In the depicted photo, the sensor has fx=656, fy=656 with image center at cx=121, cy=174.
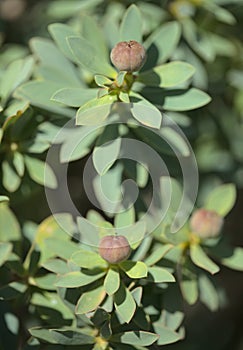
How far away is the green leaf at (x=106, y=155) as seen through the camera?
1.25m

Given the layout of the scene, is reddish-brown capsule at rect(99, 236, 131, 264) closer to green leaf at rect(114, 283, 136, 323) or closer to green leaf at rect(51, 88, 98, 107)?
green leaf at rect(114, 283, 136, 323)

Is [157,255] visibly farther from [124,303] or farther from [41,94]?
[41,94]

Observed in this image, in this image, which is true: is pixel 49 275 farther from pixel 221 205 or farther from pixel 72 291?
pixel 221 205

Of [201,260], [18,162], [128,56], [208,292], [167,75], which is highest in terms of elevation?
[128,56]

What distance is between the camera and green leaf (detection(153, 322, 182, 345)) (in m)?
1.28

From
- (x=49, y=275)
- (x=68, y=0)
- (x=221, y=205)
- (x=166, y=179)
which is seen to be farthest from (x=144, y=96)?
(x=68, y=0)

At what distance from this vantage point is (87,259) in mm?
1243

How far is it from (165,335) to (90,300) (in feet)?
0.59

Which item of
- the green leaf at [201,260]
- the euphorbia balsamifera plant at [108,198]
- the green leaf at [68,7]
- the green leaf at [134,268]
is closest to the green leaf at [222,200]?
the euphorbia balsamifera plant at [108,198]

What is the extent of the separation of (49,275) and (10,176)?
0.23 meters

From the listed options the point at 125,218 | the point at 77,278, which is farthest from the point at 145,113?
the point at 77,278

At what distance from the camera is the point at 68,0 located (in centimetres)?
178

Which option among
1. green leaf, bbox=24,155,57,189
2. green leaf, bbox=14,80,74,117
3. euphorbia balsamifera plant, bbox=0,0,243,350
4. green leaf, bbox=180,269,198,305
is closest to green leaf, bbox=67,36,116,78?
euphorbia balsamifera plant, bbox=0,0,243,350

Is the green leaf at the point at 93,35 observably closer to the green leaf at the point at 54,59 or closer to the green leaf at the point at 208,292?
the green leaf at the point at 54,59
